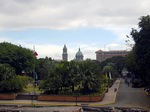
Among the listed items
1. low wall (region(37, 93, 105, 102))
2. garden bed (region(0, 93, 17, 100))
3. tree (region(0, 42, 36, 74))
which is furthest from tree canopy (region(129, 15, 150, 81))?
tree (region(0, 42, 36, 74))

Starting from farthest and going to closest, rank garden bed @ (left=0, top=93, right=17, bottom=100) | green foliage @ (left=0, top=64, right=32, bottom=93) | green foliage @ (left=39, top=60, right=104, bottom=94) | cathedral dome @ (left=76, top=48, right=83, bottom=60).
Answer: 1. cathedral dome @ (left=76, top=48, right=83, bottom=60)
2. green foliage @ (left=0, top=64, right=32, bottom=93)
3. garden bed @ (left=0, top=93, right=17, bottom=100)
4. green foliage @ (left=39, top=60, right=104, bottom=94)

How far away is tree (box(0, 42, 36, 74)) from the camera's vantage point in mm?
73625

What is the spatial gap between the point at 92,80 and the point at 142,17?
1229 cm

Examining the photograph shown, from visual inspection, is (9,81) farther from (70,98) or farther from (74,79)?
(70,98)

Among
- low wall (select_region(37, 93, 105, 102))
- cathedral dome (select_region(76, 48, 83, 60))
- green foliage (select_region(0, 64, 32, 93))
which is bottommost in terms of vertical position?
low wall (select_region(37, 93, 105, 102))

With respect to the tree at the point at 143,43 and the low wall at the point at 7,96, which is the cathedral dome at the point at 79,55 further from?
the tree at the point at 143,43

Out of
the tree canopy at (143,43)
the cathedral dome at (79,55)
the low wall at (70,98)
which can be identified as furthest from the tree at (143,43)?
the cathedral dome at (79,55)

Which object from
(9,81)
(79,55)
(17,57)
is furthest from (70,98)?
(79,55)

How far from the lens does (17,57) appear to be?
249 feet

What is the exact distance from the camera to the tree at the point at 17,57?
73.6 m

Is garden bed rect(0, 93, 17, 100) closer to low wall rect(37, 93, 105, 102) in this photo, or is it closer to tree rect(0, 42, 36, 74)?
low wall rect(37, 93, 105, 102)

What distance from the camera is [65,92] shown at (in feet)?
161

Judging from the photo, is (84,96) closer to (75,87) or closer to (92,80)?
(92,80)

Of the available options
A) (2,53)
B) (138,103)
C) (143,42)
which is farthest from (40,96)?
(2,53)
